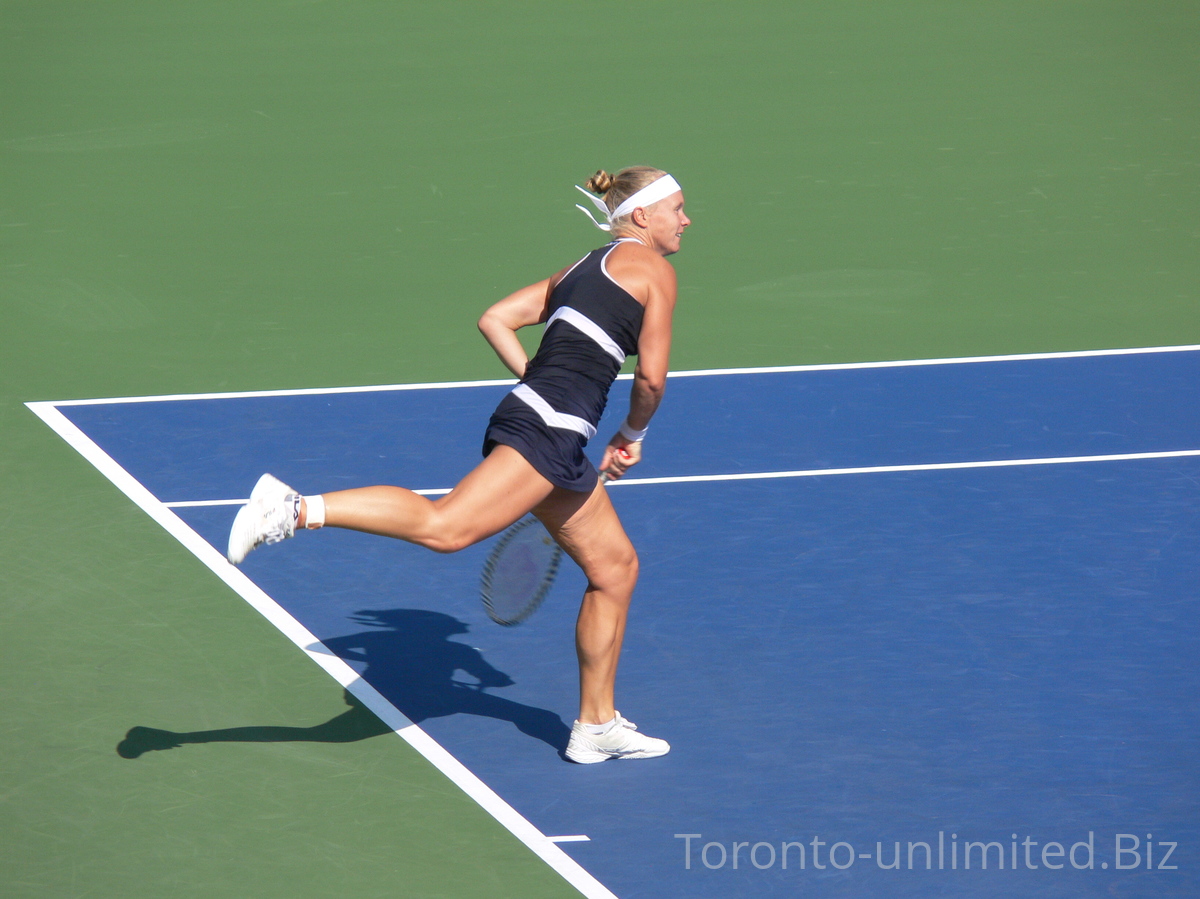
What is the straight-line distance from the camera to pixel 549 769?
18.1 ft

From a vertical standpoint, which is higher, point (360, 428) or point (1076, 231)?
point (1076, 231)

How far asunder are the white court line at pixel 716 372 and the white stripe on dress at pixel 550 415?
13.4 feet

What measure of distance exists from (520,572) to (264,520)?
4.15 ft

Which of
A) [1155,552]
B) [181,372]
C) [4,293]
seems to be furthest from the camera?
[4,293]

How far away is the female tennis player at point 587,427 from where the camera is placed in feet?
16.4

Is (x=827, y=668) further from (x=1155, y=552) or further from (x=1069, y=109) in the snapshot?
(x=1069, y=109)

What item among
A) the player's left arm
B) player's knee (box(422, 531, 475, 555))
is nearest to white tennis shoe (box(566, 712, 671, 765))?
player's knee (box(422, 531, 475, 555))

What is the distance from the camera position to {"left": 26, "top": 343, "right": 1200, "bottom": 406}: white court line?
912 centimetres

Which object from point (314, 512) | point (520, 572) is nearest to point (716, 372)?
point (520, 572)

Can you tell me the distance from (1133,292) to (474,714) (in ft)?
22.2

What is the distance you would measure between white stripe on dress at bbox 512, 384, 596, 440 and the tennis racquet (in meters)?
0.33

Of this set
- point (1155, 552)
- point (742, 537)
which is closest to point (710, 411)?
point (742, 537)

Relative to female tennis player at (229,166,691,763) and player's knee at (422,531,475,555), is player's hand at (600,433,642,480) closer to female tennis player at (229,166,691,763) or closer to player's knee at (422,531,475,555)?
female tennis player at (229,166,691,763)

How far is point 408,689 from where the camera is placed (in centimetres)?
611
